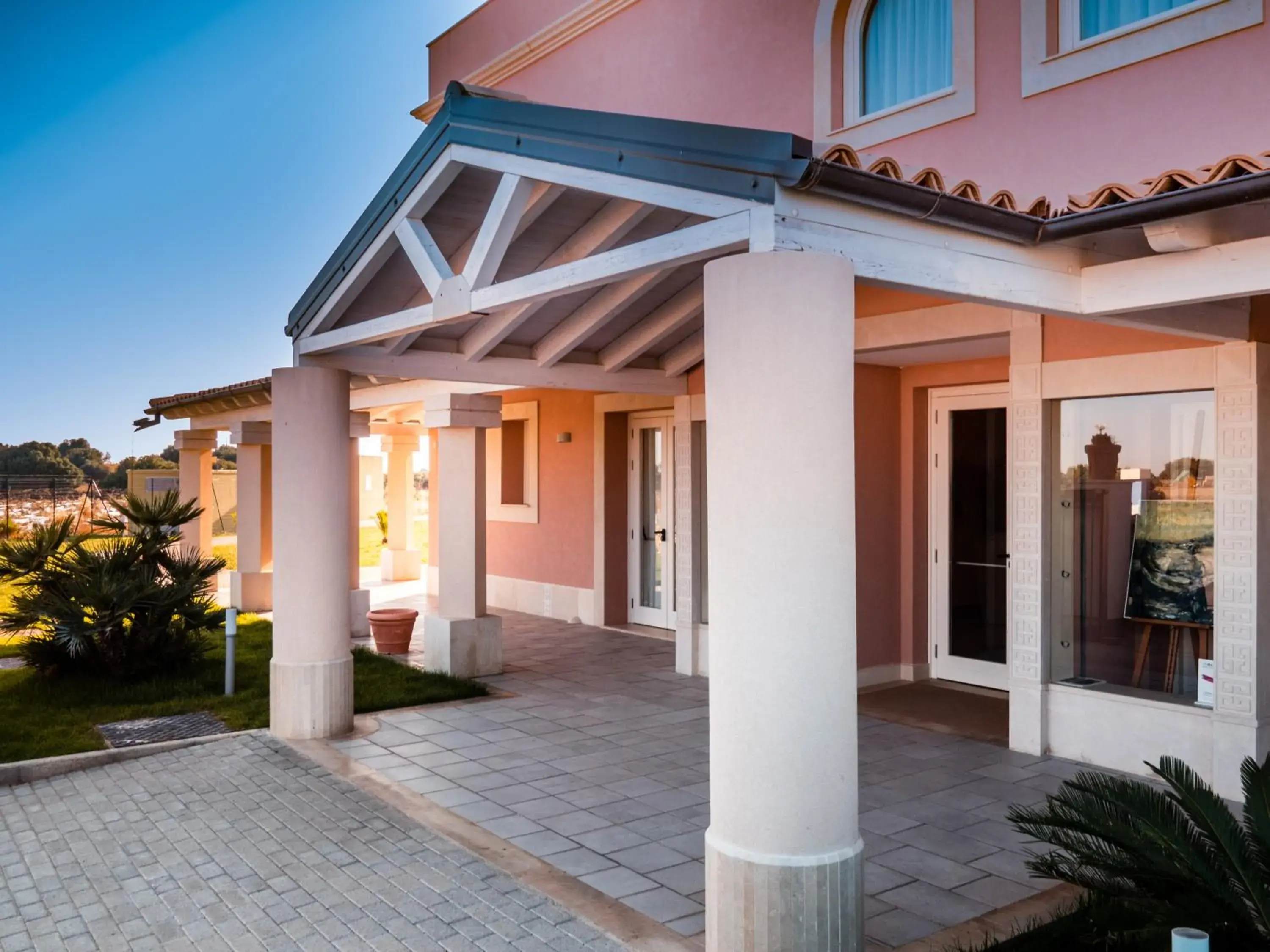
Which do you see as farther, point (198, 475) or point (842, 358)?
point (198, 475)

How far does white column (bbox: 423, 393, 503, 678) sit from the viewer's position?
9.97 metres

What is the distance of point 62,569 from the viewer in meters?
9.82

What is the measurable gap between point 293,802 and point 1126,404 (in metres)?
6.08

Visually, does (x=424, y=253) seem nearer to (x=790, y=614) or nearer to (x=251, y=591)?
(x=790, y=614)

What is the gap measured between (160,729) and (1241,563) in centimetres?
802

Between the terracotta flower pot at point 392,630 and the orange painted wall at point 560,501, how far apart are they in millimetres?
2861

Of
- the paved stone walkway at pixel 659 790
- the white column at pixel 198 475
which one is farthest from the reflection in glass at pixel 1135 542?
the white column at pixel 198 475

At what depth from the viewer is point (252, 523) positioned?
14.4 meters

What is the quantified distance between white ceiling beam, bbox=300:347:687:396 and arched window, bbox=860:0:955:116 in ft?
10.8

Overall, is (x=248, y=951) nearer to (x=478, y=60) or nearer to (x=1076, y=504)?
(x=1076, y=504)

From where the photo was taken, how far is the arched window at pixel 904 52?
788 cm

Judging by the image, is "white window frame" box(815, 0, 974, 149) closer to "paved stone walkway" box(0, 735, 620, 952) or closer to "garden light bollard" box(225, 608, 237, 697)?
"paved stone walkway" box(0, 735, 620, 952)

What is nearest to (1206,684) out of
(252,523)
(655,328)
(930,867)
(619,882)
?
(930,867)

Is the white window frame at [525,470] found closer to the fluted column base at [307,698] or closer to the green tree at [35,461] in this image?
the fluted column base at [307,698]
